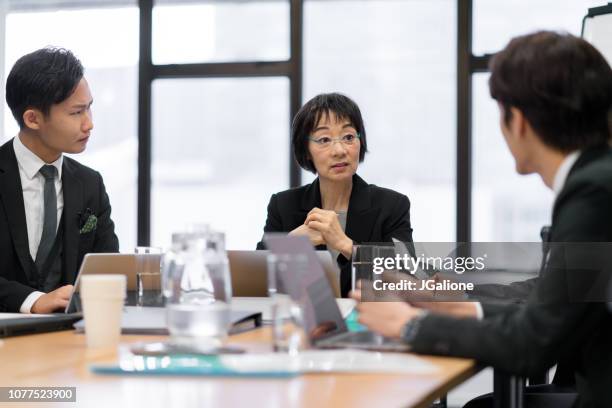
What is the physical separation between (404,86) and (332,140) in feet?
6.96

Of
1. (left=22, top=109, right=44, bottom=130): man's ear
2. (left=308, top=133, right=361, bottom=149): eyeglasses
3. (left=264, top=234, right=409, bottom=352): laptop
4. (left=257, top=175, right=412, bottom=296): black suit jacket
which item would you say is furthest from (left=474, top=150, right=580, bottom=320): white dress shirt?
(left=22, top=109, right=44, bottom=130): man's ear

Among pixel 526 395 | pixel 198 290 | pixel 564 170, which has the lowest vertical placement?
pixel 526 395

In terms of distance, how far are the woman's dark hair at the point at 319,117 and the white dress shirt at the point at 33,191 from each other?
89cm

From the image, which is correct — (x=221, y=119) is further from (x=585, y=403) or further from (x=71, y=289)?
(x=585, y=403)

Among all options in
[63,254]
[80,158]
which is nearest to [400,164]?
[80,158]

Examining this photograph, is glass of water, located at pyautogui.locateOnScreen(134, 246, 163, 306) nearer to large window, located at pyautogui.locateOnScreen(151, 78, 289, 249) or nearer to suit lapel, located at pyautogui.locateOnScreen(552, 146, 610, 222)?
suit lapel, located at pyautogui.locateOnScreen(552, 146, 610, 222)

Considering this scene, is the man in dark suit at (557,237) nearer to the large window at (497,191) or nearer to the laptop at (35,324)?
the laptop at (35,324)

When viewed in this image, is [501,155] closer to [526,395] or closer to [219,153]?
[219,153]

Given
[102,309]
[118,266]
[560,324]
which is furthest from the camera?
[118,266]

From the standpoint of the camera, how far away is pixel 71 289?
7.13 ft

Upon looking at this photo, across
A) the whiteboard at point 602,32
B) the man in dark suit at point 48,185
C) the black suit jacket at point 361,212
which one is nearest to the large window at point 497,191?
the whiteboard at point 602,32

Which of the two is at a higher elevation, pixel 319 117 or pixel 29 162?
pixel 319 117

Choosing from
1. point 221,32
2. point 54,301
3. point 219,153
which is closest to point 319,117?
point 54,301

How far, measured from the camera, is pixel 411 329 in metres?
1.39
